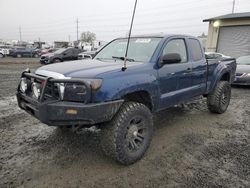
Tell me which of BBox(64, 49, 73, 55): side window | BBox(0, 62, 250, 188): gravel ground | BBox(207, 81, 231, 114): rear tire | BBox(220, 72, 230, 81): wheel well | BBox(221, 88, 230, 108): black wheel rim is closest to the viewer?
BBox(0, 62, 250, 188): gravel ground

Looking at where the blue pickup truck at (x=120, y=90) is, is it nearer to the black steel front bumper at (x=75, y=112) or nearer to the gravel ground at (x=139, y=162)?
the black steel front bumper at (x=75, y=112)

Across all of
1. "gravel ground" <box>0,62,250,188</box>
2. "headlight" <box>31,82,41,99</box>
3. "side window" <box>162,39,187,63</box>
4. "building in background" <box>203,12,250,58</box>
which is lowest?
"gravel ground" <box>0,62,250,188</box>

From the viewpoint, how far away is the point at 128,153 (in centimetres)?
324

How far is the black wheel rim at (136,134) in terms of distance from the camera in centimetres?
334

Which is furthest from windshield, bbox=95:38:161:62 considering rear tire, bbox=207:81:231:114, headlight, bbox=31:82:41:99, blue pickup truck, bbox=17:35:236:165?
rear tire, bbox=207:81:231:114

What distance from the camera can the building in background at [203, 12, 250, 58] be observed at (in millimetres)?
18641

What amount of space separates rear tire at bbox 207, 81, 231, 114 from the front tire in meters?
2.61

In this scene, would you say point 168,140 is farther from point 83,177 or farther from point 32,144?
point 32,144

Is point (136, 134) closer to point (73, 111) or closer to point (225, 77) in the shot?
point (73, 111)

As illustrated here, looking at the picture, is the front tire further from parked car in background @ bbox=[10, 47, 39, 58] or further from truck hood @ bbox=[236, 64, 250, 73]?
parked car in background @ bbox=[10, 47, 39, 58]

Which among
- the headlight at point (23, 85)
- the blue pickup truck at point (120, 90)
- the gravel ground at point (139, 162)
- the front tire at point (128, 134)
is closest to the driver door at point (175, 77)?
the blue pickup truck at point (120, 90)

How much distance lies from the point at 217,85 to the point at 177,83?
1.91 metres

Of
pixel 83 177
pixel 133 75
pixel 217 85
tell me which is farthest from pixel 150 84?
pixel 217 85

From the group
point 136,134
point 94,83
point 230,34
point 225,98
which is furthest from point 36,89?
point 230,34
